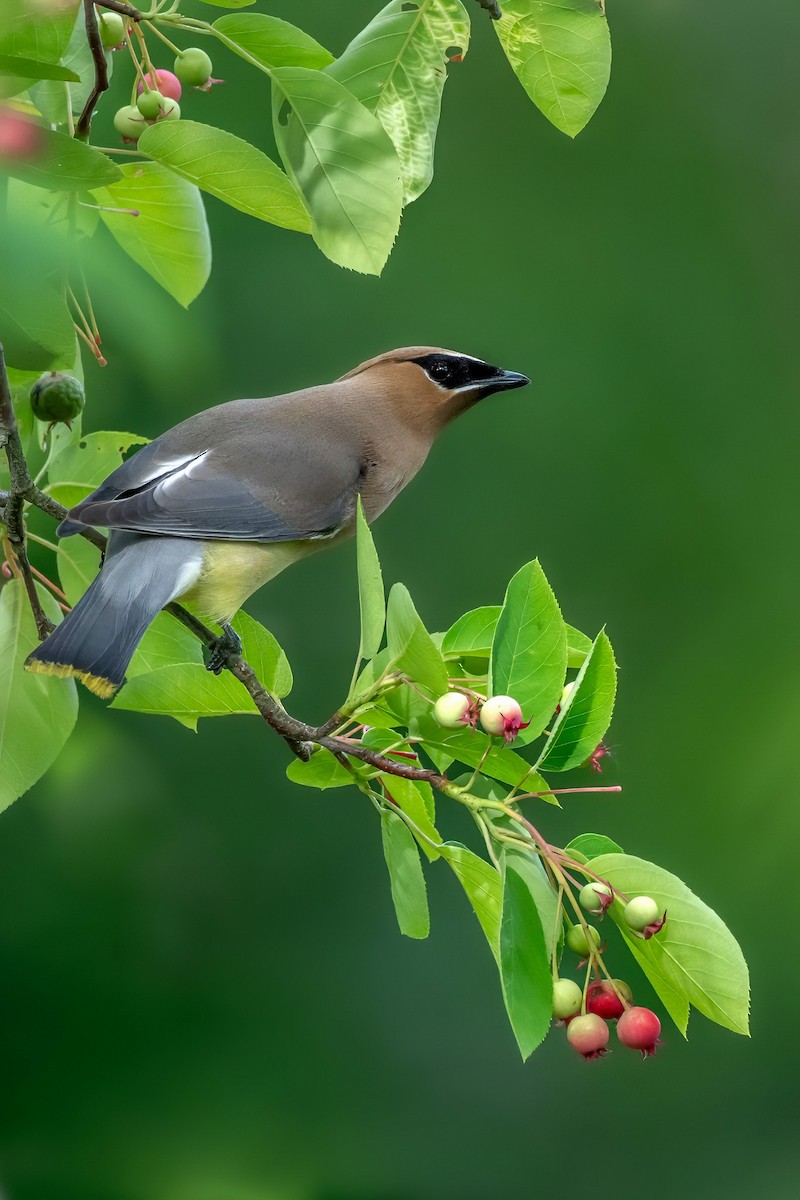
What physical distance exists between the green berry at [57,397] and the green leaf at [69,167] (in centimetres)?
55

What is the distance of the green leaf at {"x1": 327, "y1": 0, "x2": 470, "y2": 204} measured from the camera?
5.00 ft

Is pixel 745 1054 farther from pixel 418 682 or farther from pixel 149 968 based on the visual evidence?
pixel 418 682

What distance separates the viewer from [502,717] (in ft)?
4.36

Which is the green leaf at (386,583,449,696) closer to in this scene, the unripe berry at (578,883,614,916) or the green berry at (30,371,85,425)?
the unripe berry at (578,883,614,916)

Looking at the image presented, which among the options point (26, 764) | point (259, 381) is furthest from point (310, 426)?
point (259, 381)

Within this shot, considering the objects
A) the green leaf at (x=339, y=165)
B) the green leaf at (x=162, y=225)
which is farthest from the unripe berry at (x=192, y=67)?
the green leaf at (x=339, y=165)

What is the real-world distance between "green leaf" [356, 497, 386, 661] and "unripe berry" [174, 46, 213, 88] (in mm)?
672

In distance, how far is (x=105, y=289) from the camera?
68 centimetres

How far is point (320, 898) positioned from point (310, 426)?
4051 millimetres

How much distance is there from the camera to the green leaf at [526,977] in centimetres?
122

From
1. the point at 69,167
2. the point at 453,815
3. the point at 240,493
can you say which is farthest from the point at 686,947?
the point at 453,815

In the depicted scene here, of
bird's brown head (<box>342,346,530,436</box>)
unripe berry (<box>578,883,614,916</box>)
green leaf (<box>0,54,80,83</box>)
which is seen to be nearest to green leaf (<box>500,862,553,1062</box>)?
unripe berry (<box>578,883,614,916</box>)

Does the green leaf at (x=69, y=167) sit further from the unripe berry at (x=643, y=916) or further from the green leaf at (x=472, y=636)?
the unripe berry at (x=643, y=916)

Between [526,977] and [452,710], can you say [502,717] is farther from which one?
[526,977]
